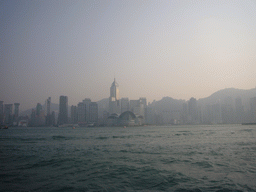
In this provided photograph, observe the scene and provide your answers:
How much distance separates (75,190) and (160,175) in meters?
5.95

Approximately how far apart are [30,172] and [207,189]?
41.4ft

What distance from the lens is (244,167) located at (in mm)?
14977

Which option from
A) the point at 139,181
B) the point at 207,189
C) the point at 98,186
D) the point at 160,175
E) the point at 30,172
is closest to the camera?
the point at 207,189

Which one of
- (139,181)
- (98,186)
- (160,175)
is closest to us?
(98,186)

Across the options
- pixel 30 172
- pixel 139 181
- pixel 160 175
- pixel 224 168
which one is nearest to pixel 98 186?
pixel 139 181

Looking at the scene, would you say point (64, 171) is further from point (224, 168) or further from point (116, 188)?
point (224, 168)

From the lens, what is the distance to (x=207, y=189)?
987 cm

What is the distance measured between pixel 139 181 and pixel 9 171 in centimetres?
1055

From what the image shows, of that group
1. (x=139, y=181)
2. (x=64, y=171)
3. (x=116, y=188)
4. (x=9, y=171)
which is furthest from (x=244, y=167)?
(x=9, y=171)

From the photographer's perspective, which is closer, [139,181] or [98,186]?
[98,186]

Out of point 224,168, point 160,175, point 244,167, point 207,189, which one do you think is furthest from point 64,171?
point 244,167

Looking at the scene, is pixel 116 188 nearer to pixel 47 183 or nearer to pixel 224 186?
pixel 47 183

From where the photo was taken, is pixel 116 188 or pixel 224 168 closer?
pixel 116 188

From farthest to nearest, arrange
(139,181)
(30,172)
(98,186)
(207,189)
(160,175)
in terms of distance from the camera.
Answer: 1. (30,172)
2. (160,175)
3. (139,181)
4. (98,186)
5. (207,189)
